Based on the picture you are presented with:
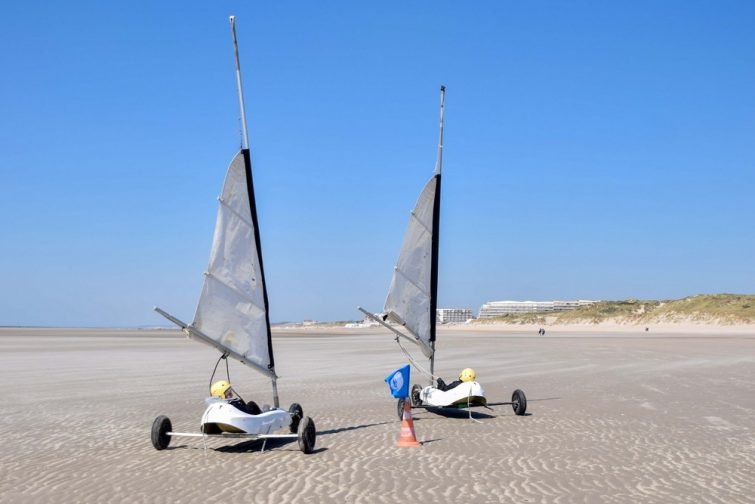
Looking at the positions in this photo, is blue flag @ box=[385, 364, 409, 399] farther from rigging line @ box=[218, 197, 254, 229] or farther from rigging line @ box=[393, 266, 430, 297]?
rigging line @ box=[393, 266, 430, 297]

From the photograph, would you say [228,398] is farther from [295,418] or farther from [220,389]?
[295,418]

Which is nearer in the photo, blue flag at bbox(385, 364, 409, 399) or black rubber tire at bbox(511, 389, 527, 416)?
blue flag at bbox(385, 364, 409, 399)

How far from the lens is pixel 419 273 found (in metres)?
16.6

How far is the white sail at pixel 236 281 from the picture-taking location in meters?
11.6

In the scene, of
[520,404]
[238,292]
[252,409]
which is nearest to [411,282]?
[520,404]

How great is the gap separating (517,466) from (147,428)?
7252 millimetres

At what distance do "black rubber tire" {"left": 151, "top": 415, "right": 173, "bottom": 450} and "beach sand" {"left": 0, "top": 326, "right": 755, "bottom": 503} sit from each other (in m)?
0.14

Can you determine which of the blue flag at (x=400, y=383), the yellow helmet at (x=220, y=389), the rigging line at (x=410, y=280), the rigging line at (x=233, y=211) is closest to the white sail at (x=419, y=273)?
the rigging line at (x=410, y=280)

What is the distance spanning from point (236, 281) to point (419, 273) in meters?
5.69

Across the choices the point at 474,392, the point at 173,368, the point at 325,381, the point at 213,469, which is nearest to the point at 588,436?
the point at 474,392

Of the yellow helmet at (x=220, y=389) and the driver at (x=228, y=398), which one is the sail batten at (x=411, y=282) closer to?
the driver at (x=228, y=398)

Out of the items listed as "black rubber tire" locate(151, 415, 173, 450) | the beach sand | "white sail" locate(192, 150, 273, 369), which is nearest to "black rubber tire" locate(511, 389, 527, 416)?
the beach sand

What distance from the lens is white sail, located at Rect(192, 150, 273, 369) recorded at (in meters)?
11.6

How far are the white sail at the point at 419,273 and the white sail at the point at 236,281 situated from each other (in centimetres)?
473
